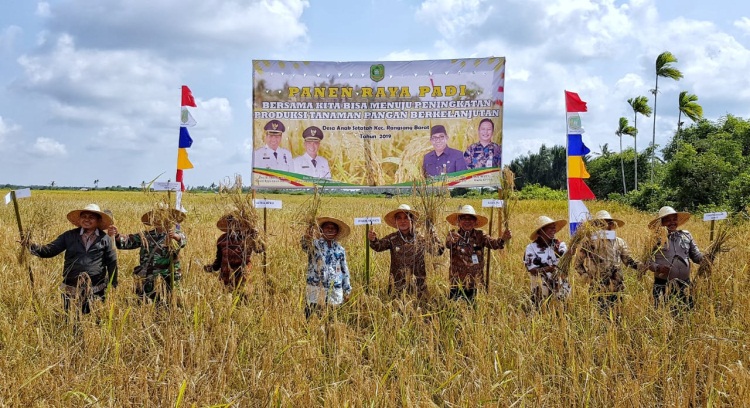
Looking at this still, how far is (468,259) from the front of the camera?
5.11 meters

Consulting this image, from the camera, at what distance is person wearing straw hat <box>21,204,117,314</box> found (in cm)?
458

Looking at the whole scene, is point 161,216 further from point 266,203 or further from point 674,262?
point 674,262

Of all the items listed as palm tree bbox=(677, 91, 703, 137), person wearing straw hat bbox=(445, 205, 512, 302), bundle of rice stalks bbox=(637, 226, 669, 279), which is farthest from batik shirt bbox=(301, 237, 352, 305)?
palm tree bbox=(677, 91, 703, 137)

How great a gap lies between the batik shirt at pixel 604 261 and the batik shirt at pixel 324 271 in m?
2.21

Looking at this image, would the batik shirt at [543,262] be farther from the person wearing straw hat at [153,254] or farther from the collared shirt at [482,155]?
the collared shirt at [482,155]

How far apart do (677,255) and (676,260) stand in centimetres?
5

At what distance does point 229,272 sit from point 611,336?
3386 mm

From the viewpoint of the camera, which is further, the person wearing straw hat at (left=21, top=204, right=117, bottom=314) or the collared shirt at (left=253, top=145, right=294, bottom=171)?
the collared shirt at (left=253, top=145, right=294, bottom=171)

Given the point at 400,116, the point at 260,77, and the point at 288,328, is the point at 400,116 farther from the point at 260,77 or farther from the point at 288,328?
the point at 288,328

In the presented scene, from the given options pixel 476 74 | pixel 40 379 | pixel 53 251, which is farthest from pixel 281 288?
pixel 476 74

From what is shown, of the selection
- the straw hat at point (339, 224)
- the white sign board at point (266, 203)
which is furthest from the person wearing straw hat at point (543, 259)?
the white sign board at point (266, 203)

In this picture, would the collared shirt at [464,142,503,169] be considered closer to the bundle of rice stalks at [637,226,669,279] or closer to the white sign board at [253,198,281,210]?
the bundle of rice stalks at [637,226,669,279]

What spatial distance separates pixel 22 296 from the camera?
489 cm

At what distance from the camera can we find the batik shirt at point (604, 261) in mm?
4656
